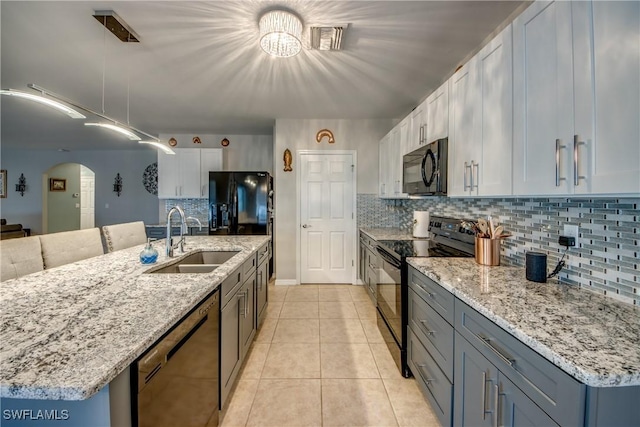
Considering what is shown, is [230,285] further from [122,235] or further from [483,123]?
[483,123]

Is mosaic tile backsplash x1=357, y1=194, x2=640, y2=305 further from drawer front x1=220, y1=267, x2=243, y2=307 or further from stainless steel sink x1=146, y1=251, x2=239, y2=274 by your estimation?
stainless steel sink x1=146, y1=251, x2=239, y2=274

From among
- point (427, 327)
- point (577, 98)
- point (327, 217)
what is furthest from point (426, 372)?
point (327, 217)

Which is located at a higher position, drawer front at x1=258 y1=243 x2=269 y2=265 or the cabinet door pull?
drawer front at x1=258 y1=243 x2=269 y2=265

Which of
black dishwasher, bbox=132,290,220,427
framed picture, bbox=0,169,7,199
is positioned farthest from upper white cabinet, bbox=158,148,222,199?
framed picture, bbox=0,169,7,199

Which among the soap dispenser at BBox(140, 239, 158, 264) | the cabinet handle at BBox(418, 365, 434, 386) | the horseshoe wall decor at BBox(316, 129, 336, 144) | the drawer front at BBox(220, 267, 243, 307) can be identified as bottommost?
the cabinet handle at BBox(418, 365, 434, 386)

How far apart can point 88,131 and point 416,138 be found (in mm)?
5557

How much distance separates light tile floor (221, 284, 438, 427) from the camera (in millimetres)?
1646

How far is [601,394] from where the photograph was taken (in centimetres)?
69

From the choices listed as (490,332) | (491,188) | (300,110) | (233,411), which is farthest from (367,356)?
(300,110)

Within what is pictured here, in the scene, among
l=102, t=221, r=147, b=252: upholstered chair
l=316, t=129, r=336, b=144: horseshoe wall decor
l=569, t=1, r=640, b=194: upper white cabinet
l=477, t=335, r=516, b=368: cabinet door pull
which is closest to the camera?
l=569, t=1, r=640, b=194: upper white cabinet

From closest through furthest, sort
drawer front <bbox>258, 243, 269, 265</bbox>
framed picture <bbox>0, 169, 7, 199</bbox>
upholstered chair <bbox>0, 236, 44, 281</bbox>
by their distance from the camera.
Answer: upholstered chair <bbox>0, 236, 44, 281</bbox> → drawer front <bbox>258, 243, 269, 265</bbox> → framed picture <bbox>0, 169, 7, 199</bbox>

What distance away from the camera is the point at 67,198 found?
715cm

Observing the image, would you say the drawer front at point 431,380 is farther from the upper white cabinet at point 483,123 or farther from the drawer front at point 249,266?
the drawer front at point 249,266

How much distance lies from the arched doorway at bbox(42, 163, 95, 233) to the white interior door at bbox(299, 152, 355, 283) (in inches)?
262
